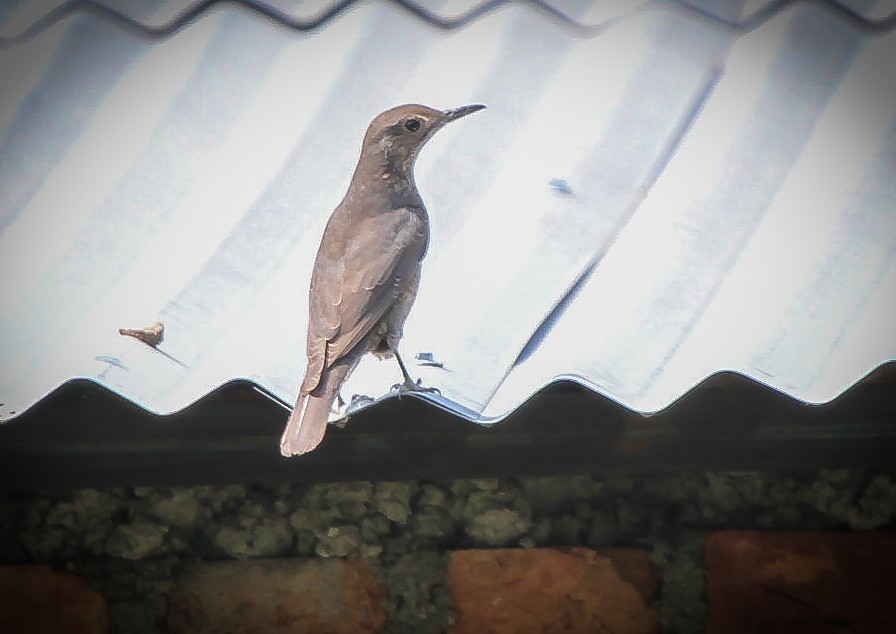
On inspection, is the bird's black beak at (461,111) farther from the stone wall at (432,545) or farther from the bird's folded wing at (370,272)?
the stone wall at (432,545)

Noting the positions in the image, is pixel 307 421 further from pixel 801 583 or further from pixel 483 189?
pixel 801 583

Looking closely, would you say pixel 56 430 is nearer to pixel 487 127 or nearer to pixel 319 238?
pixel 319 238

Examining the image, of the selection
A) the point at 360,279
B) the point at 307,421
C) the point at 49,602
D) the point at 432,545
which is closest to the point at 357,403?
the point at 307,421

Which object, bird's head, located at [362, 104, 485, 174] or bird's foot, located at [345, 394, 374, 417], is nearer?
bird's foot, located at [345, 394, 374, 417]

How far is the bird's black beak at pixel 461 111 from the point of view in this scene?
2576 mm

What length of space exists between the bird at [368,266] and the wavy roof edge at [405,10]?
0.26 meters

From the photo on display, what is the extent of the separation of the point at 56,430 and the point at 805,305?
1.44 meters

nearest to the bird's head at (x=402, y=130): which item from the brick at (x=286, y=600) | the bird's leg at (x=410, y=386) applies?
the bird's leg at (x=410, y=386)

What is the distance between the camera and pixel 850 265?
2285mm

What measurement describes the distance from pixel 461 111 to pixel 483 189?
19cm

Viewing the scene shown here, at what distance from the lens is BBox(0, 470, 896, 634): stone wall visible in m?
2.54

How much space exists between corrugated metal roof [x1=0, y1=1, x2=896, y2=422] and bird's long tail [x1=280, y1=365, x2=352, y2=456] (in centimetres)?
7

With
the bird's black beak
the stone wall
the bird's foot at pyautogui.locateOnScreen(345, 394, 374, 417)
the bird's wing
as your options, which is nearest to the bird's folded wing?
the bird's wing

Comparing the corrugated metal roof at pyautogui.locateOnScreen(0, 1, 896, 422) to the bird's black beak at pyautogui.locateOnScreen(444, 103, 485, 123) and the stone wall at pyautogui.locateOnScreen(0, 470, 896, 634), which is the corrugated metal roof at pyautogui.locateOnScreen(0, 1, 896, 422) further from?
the stone wall at pyautogui.locateOnScreen(0, 470, 896, 634)
